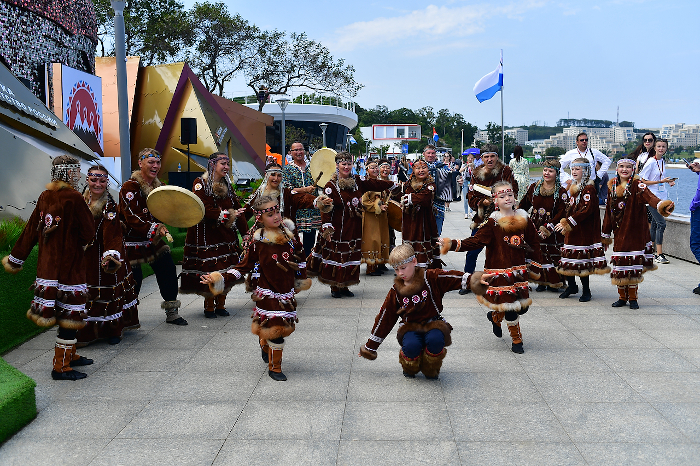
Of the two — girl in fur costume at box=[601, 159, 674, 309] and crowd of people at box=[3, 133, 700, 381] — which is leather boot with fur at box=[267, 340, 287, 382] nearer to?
crowd of people at box=[3, 133, 700, 381]

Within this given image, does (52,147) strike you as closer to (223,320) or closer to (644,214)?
(223,320)

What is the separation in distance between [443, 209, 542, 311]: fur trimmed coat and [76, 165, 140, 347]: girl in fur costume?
301cm

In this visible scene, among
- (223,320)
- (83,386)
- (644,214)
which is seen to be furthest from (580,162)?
(83,386)

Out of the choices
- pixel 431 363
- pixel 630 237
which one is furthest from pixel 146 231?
pixel 630 237

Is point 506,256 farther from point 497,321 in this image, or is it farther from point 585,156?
point 585,156

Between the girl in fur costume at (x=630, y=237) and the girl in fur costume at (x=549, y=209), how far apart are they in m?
0.70

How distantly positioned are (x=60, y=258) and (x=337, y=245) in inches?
157

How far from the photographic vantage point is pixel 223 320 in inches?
286

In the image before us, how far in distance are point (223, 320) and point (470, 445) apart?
13.4ft

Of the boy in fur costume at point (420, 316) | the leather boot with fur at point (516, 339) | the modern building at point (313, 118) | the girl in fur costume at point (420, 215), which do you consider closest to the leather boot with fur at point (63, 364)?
the boy in fur costume at point (420, 316)

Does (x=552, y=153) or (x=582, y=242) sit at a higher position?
(x=552, y=153)

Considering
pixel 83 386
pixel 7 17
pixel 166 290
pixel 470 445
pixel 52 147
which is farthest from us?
pixel 7 17

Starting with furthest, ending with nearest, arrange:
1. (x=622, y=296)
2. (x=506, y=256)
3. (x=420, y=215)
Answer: (x=420, y=215) → (x=622, y=296) → (x=506, y=256)

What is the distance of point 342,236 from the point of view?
27.8 feet
